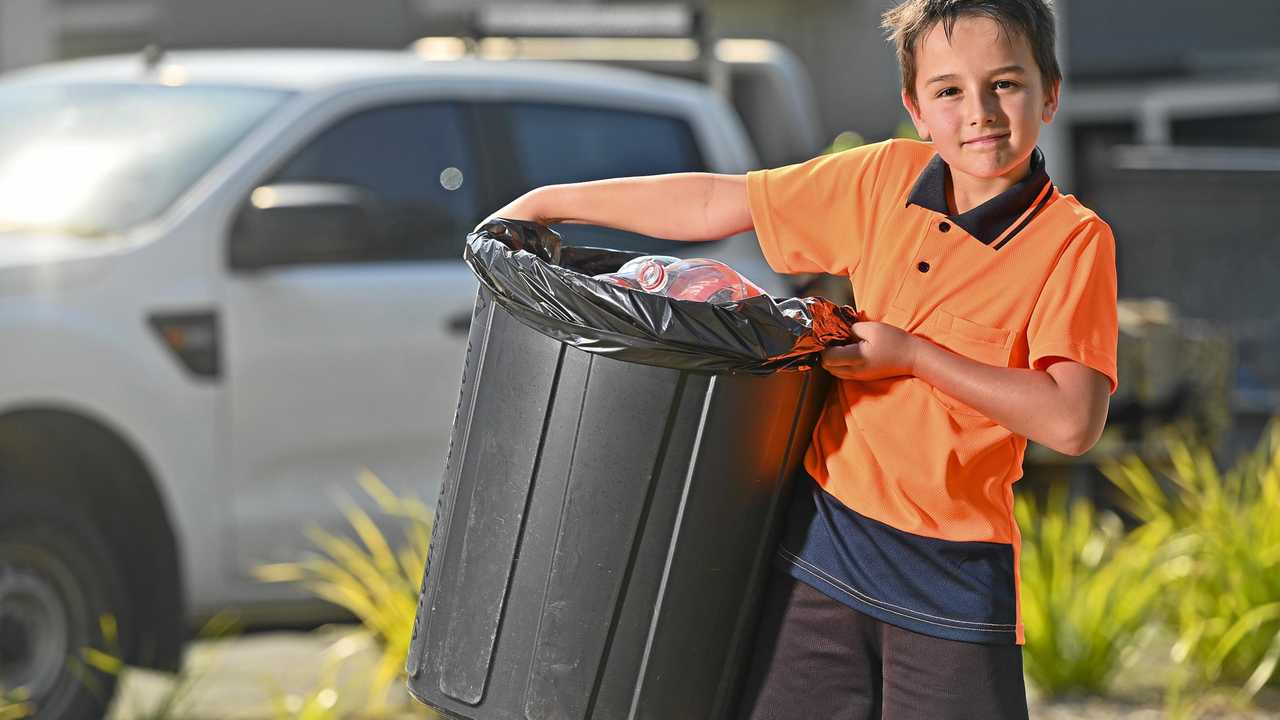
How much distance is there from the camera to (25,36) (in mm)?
11797

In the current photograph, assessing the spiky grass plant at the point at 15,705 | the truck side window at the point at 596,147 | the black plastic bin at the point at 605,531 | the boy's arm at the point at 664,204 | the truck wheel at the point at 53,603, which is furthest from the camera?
the truck side window at the point at 596,147

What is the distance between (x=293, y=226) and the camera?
15.5ft

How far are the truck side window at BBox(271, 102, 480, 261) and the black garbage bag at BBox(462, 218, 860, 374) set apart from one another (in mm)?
2859

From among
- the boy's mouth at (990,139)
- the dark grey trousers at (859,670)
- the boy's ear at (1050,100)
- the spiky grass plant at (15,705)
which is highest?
the boy's ear at (1050,100)

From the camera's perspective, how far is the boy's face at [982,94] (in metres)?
2.20

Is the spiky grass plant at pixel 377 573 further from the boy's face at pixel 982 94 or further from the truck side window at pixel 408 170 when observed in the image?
the boy's face at pixel 982 94

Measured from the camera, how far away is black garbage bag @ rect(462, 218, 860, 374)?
2.20m

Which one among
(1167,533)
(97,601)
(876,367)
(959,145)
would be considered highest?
(959,145)

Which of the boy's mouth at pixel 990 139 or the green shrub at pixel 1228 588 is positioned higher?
the boy's mouth at pixel 990 139

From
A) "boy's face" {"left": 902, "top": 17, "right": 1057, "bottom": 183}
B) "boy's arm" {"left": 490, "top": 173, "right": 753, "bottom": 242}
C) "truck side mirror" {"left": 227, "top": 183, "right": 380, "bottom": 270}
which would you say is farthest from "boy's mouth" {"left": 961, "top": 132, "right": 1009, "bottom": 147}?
"truck side mirror" {"left": 227, "top": 183, "right": 380, "bottom": 270}

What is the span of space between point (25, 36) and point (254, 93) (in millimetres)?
7432

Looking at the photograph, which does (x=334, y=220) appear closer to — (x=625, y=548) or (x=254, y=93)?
(x=254, y=93)

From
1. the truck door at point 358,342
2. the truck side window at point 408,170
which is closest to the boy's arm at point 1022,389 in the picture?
the truck door at point 358,342

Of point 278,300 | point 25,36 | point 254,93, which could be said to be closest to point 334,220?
point 278,300
